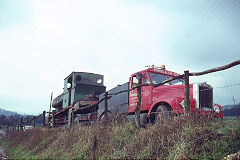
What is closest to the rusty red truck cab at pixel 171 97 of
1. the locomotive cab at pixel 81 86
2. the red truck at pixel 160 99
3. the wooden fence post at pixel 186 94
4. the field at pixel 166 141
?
the red truck at pixel 160 99

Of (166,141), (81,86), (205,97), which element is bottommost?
(166,141)

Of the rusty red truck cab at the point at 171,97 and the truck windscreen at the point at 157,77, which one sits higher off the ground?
the truck windscreen at the point at 157,77

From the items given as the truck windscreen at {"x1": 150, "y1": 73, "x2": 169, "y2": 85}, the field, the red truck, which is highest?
the truck windscreen at {"x1": 150, "y1": 73, "x2": 169, "y2": 85}

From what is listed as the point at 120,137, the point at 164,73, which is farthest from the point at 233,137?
the point at 164,73

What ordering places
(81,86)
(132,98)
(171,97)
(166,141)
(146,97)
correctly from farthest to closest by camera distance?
(81,86)
(132,98)
(146,97)
(171,97)
(166,141)

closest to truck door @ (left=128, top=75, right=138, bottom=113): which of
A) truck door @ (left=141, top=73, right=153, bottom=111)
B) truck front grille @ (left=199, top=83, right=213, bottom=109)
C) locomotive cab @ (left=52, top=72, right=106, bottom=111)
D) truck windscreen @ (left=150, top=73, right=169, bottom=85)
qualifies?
truck door @ (left=141, top=73, right=153, bottom=111)

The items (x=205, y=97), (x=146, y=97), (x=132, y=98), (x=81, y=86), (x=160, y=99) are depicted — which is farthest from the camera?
(x=81, y=86)

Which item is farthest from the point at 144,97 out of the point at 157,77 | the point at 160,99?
the point at 160,99

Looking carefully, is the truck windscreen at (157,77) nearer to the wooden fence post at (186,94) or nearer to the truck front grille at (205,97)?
the truck front grille at (205,97)

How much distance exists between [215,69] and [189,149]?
184cm

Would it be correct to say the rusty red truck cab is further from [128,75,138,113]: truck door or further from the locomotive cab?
the locomotive cab

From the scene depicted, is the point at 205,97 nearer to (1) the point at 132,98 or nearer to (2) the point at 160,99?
(2) the point at 160,99

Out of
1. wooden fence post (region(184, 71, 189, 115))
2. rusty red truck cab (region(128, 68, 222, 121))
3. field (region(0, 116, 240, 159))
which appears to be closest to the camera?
field (region(0, 116, 240, 159))

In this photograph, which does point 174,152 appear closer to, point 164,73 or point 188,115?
point 188,115
